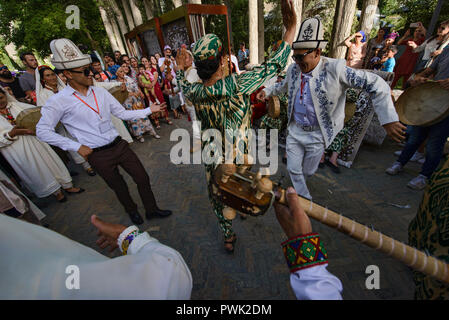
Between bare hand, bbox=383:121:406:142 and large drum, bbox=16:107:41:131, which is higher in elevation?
large drum, bbox=16:107:41:131

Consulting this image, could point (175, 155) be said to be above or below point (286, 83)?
below

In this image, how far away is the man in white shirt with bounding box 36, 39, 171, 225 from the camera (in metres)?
2.39

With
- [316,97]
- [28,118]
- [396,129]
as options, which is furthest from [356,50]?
[28,118]

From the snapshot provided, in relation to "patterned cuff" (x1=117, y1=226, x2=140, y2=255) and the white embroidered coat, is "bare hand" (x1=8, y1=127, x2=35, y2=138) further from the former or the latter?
the white embroidered coat

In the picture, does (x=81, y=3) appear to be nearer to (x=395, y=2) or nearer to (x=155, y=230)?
(x=155, y=230)

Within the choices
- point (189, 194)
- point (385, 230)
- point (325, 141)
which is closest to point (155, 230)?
point (189, 194)

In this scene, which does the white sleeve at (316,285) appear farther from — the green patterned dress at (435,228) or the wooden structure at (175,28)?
the wooden structure at (175,28)

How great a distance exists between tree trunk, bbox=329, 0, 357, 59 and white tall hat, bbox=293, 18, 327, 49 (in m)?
5.80

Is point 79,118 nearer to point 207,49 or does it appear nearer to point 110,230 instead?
point 110,230

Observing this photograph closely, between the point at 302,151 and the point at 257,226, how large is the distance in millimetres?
1362

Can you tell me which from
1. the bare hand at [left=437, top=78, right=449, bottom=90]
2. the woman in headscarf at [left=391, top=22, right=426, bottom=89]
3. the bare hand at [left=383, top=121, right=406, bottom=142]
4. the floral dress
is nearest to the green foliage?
the floral dress

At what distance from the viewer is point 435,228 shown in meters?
1.45

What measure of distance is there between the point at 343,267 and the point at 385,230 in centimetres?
101

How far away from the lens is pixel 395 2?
1773cm
